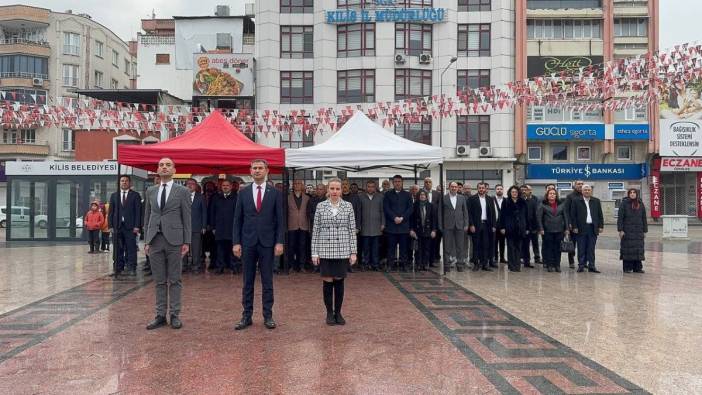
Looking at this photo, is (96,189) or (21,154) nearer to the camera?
(96,189)

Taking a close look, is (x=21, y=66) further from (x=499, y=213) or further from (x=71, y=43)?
(x=499, y=213)

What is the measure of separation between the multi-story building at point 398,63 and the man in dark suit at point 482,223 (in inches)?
870

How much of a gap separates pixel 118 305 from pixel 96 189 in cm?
1288

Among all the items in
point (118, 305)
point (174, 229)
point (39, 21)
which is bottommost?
point (118, 305)

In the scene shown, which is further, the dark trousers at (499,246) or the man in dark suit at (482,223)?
the dark trousers at (499,246)

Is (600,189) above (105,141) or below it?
below

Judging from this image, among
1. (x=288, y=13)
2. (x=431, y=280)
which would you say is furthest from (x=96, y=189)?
(x=288, y=13)

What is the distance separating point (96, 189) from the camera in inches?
773

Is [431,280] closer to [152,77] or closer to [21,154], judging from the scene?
[152,77]

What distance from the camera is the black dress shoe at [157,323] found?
6591 millimetres

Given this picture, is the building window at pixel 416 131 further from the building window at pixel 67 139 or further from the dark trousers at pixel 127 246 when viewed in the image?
the building window at pixel 67 139

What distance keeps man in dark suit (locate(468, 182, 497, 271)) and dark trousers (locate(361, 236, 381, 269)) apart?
2.04 metres

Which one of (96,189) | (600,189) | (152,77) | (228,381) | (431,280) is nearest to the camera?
(228,381)

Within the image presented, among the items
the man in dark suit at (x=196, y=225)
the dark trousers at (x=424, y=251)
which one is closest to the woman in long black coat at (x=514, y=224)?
the dark trousers at (x=424, y=251)
